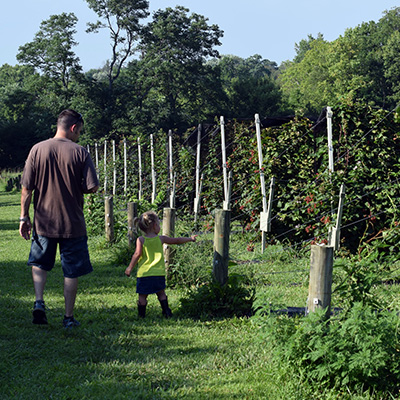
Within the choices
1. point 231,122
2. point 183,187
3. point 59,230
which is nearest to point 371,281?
point 59,230

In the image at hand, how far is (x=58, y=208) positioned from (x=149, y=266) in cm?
106

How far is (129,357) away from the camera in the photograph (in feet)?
15.2

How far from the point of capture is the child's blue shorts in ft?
19.1

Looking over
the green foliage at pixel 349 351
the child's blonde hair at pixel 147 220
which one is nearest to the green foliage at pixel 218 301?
the child's blonde hair at pixel 147 220

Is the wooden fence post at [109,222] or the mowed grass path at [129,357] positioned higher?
the wooden fence post at [109,222]

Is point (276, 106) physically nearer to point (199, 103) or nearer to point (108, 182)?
point (199, 103)

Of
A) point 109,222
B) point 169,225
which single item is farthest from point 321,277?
point 109,222

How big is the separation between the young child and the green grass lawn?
182mm

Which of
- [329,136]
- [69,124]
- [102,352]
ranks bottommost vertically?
[102,352]

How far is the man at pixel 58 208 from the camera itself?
5465 mm

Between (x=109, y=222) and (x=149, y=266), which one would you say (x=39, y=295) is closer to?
(x=149, y=266)

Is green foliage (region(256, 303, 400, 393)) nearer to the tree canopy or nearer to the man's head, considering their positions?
the man's head

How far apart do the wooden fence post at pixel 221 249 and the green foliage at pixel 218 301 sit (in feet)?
0.25

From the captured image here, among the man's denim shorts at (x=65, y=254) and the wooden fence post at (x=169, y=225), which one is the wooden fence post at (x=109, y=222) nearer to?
the wooden fence post at (x=169, y=225)
